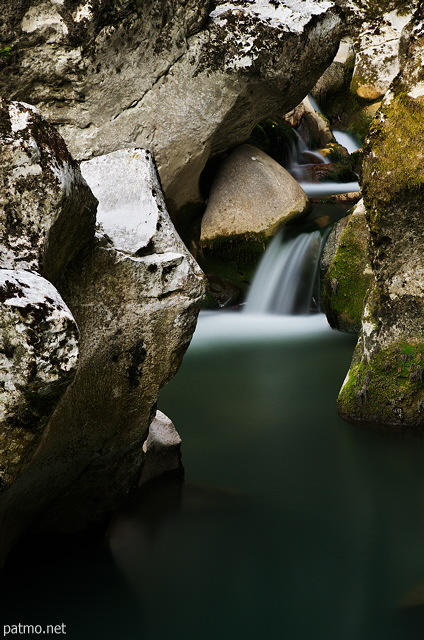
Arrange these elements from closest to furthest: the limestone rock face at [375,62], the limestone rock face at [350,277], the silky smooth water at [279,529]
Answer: the silky smooth water at [279,529]
the limestone rock face at [350,277]
the limestone rock face at [375,62]

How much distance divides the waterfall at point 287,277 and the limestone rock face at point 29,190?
23.2 ft

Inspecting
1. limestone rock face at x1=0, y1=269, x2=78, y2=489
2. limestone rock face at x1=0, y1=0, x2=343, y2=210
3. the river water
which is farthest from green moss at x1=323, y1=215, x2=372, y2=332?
limestone rock face at x1=0, y1=269, x2=78, y2=489

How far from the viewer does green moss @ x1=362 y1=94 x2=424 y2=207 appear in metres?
5.34

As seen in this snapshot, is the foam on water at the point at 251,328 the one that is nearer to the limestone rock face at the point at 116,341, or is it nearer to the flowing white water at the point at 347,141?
the limestone rock face at the point at 116,341

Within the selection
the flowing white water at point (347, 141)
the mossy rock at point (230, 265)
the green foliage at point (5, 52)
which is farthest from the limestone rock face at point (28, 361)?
the flowing white water at point (347, 141)

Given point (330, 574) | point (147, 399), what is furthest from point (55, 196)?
point (330, 574)

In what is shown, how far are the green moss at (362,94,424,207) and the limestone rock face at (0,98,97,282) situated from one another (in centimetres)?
291

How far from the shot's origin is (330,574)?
4078mm

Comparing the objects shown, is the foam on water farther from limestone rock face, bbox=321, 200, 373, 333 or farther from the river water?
the river water

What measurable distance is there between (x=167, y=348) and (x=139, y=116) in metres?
6.76

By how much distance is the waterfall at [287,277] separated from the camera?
10.0 m

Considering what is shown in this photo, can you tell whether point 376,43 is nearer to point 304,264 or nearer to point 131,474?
point 304,264

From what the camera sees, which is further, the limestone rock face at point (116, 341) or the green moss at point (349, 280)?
the green moss at point (349, 280)

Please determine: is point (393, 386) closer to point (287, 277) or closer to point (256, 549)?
point (256, 549)
